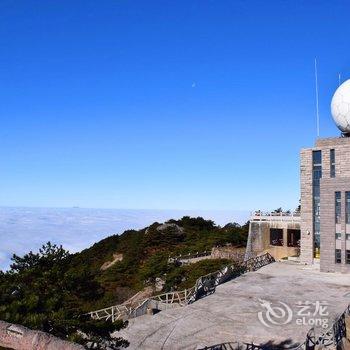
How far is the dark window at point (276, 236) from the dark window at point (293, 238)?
76 cm

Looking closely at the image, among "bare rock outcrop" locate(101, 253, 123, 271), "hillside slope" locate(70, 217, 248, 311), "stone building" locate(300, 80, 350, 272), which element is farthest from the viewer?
"bare rock outcrop" locate(101, 253, 123, 271)

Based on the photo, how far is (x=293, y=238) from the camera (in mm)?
38469

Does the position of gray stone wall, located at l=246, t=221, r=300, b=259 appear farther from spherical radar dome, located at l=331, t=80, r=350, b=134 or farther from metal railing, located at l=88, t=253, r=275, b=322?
spherical radar dome, located at l=331, t=80, r=350, b=134

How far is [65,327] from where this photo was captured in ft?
43.1

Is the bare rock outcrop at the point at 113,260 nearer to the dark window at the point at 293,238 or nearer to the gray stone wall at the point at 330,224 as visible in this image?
the dark window at the point at 293,238

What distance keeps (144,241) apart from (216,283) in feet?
98.5

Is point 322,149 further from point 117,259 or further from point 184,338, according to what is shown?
point 117,259

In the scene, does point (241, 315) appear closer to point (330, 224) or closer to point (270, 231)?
point (330, 224)

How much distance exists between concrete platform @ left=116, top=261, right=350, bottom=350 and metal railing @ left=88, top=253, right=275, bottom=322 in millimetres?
481

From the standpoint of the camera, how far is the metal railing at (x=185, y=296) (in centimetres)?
2091

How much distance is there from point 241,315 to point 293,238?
19305mm

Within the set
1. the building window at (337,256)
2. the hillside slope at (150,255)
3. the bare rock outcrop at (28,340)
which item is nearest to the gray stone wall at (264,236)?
the hillside slope at (150,255)

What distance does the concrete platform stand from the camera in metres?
17.8

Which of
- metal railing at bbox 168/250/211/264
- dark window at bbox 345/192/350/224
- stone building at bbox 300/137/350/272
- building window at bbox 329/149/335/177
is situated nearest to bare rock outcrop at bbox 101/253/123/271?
metal railing at bbox 168/250/211/264
